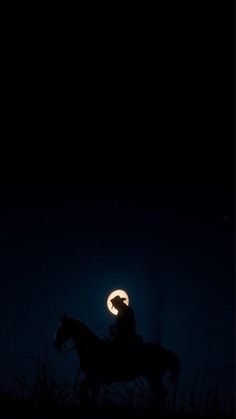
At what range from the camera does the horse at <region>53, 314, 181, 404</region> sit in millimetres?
9086

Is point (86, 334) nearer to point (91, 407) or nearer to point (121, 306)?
point (121, 306)

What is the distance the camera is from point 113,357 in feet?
30.0

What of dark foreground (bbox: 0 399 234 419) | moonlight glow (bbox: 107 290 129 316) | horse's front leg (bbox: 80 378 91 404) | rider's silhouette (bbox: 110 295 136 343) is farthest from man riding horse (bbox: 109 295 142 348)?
dark foreground (bbox: 0 399 234 419)

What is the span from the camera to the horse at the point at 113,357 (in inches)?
358

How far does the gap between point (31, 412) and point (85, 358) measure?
3.98 m

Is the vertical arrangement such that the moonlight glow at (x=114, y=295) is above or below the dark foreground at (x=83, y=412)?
above

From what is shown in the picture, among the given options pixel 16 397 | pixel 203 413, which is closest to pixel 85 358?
pixel 16 397

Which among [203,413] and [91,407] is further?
[91,407]

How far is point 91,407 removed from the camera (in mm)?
5938

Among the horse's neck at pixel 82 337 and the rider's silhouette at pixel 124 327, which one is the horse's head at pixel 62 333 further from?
the rider's silhouette at pixel 124 327

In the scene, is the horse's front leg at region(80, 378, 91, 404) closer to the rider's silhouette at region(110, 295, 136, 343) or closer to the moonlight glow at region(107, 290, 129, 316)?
the rider's silhouette at region(110, 295, 136, 343)

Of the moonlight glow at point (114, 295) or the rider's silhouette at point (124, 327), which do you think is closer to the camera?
the rider's silhouette at point (124, 327)

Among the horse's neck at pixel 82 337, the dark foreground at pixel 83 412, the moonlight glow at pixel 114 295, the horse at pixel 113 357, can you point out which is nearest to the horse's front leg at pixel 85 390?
the dark foreground at pixel 83 412

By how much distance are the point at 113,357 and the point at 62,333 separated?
0.97m
